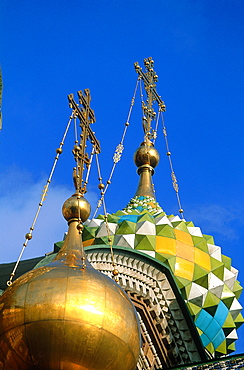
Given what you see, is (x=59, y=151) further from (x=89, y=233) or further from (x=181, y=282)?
(x=181, y=282)

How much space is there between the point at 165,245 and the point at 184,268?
451mm

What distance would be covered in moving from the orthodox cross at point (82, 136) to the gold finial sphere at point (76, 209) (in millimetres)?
171

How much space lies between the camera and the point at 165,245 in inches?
418

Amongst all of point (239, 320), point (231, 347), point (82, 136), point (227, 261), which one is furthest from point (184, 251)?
point (82, 136)

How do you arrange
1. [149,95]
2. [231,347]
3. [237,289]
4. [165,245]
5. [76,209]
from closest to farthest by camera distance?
[76,209]
[165,245]
[231,347]
[237,289]
[149,95]

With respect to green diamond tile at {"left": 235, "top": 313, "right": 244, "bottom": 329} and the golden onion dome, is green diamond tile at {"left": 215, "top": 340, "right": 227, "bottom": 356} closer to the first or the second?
green diamond tile at {"left": 235, "top": 313, "right": 244, "bottom": 329}

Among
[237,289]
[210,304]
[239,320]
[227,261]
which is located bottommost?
[210,304]

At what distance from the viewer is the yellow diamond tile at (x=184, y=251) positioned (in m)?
10.7

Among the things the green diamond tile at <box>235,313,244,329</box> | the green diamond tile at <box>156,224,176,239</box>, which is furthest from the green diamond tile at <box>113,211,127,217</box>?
the green diamond tile at <box>235,313,244,329</box>

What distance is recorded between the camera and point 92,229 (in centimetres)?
1068

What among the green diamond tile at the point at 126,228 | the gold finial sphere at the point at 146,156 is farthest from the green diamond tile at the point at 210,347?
the gold finial sphere at the point at 146,156

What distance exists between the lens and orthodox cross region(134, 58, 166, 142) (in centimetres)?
1493

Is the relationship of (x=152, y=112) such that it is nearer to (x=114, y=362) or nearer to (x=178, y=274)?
(x=178, y=274)

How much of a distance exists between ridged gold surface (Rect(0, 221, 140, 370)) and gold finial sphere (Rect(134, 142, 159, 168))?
912 centimetres
